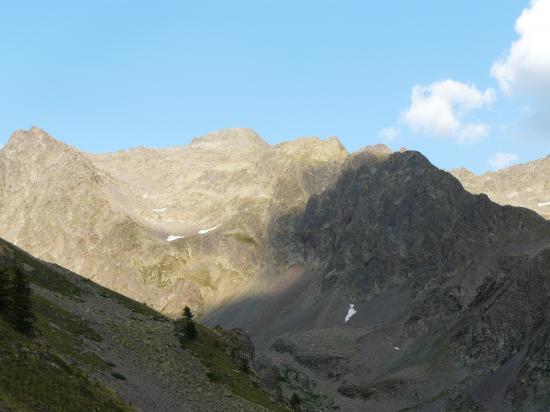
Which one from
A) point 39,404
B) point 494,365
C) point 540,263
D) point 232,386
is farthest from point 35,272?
point 540,263

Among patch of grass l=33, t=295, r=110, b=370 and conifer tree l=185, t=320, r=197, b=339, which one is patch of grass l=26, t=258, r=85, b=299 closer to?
patch of grass l=33, t=295, r=110, b=370

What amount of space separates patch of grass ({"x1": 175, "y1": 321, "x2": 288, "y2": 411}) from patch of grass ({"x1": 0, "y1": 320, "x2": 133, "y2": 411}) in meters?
23.8

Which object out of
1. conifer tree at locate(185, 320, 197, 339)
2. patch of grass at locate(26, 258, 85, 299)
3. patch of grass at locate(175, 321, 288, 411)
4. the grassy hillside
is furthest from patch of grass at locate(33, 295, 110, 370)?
conifer tree at locate(185, 320, 197, 339)

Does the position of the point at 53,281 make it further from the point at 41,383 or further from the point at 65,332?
the point at 41,383

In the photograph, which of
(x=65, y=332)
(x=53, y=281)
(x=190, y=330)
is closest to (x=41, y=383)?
(x=65, y=332)

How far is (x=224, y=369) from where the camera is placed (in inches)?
2785

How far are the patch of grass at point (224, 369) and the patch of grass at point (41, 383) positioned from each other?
23.8 m

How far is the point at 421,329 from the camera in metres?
196

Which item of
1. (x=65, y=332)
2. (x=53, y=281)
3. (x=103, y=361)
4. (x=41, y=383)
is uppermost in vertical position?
(x=53, y=281)

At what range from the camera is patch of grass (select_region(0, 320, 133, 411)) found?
118ft

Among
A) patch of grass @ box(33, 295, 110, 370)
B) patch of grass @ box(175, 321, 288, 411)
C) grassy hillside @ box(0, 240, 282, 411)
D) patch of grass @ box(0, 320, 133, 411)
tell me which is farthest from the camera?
patch of grass @ box(175, 321, 288, 411)

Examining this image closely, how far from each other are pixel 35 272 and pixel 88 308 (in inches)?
516

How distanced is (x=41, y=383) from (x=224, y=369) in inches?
1363

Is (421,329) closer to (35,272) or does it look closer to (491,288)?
(491,288)
